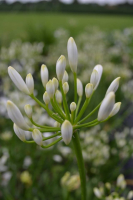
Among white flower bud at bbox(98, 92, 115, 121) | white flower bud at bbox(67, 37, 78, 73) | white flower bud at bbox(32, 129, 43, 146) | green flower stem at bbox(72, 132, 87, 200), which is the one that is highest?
white flower bud at bbox(67, 37, 78, 73)

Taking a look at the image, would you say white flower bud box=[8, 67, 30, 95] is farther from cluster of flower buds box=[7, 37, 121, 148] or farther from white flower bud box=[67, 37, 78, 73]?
white flower bud box=[67, 37, 78, 73]

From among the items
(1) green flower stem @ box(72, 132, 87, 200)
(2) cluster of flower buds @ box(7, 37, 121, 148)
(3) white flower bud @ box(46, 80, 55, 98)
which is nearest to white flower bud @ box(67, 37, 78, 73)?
(2) cluster of flower buds @ box(7, 37, 121, 148)

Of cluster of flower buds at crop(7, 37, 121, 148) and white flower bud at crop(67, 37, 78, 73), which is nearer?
cluster of flower buds at crop(7, 37, 121, 148)

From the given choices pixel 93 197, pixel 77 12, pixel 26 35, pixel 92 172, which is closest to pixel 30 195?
pixel 93 197

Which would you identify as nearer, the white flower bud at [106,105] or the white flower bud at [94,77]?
the white flower bud at [106,105]

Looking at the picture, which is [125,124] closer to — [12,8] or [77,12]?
[12,8]

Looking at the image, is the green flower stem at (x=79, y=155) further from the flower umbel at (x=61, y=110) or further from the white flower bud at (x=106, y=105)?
the white flower bud at (x=106, y=105)

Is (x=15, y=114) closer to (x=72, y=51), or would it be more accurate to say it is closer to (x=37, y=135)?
(x=37, y=135)

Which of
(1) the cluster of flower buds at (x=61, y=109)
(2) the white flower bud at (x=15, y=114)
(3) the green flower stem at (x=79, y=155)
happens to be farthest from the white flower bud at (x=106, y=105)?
(2) the white flower bud at (x=15, y=114)

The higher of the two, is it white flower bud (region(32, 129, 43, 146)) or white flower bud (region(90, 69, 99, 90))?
white flower bud (region(90, 69, 99, 90))

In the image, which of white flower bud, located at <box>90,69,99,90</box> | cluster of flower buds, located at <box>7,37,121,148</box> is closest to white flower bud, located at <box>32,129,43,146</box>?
cluster of flower buds, located at <box>7,37,121,148</box>
